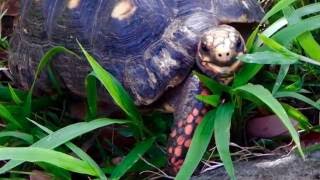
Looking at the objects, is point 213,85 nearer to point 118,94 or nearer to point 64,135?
point 118,94

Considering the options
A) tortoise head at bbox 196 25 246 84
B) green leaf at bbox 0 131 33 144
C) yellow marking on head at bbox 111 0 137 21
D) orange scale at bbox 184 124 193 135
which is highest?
yellow marking on head at bbox 111 0 137 21

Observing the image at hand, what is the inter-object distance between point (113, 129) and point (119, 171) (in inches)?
11.0

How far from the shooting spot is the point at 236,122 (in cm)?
191

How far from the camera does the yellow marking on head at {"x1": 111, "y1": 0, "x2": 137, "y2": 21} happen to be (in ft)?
6.66

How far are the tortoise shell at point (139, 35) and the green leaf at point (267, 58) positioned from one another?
10.3 inches

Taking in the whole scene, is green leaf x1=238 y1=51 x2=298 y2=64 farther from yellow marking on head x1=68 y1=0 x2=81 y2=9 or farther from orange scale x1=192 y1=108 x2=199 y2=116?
yellow marking on head x1=68 y1=0 x2=81 y2=9

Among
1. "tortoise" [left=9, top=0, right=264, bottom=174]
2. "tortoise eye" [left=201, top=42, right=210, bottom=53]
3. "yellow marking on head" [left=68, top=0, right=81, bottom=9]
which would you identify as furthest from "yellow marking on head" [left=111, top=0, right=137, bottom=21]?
"tortoise eye" [left=201, top=42, right=210, bottom=53]

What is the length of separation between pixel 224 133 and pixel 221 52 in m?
0.25

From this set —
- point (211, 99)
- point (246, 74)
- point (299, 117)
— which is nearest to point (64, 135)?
point (211, 99)

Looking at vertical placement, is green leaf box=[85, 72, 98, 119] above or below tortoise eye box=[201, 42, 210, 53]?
below

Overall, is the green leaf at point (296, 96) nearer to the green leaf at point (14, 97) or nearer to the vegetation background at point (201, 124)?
the vegetation background at point (201, 124)

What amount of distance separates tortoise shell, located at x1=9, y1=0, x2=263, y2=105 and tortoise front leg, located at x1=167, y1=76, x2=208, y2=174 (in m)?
0.07

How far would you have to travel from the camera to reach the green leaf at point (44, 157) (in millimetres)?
1573

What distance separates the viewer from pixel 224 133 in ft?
5.44
